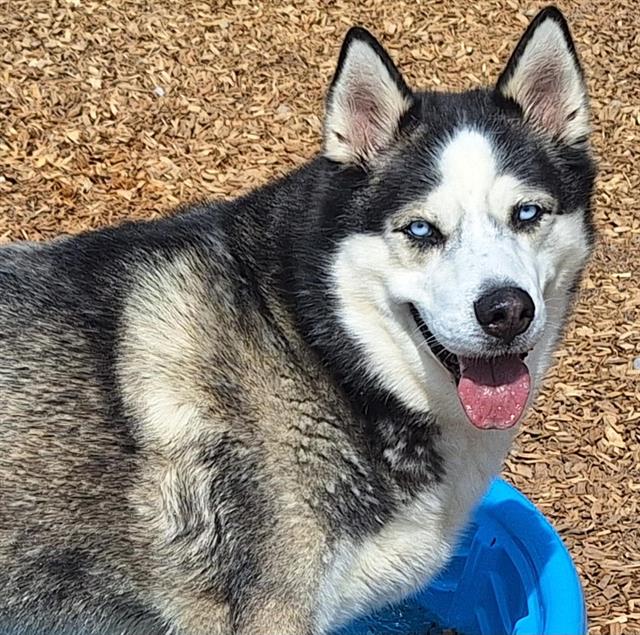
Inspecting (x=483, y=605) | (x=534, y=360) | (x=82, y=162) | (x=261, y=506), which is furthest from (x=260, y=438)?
(x=82, y=162)

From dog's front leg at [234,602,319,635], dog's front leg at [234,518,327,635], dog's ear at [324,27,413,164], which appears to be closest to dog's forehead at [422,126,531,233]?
dog's ear at [324,27,413,164]

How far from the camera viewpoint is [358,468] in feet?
10.5

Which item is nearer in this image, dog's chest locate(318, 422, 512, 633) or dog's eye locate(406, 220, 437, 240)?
dog's eye locate(406, 220, 437, 240)

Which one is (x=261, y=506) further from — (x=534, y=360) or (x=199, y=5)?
(x=199, y=5)

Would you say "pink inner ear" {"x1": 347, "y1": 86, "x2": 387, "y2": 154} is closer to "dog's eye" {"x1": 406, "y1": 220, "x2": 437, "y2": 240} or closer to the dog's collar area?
"dog's eye" {"x1": 406, "y1": 220, "x2": 437, "y2": 240}

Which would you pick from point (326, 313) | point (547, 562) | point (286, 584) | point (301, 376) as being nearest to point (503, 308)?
point (326, 313)

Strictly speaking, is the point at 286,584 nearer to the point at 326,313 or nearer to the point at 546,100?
the point at 326,313

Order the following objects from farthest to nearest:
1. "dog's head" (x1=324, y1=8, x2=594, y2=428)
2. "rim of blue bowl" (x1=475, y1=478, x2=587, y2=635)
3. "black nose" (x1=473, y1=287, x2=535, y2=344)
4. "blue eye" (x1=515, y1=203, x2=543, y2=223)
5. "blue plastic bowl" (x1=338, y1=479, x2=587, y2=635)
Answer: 1. "blue plastic bowl" (x1=338, y1=479, x2=587, y2=635)
2. "rim of blue bowl" (x1=475, y1=478, x2=587, y2=635)
3. "blue eye" (x1=515, y1=203, x2=543, y2=223)
4. "dog's head" (x1=324, y1=8, x2=594, y2=428)
5. "black nose" (x1=473, y1=287, x2=535, y2=344)

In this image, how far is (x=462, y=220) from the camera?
9.70 ft

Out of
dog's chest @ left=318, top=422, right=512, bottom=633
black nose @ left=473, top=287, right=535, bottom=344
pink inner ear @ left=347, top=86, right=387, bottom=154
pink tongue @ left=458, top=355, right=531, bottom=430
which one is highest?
pink inner ear @ left=347, top=86, right=387, bottom=154

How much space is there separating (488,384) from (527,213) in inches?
20.5

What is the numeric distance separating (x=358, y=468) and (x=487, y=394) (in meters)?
0.46

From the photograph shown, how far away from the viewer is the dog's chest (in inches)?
126

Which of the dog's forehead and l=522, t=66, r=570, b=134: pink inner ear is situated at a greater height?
l=522, t=66, r=570, b=134: pink inner ear
